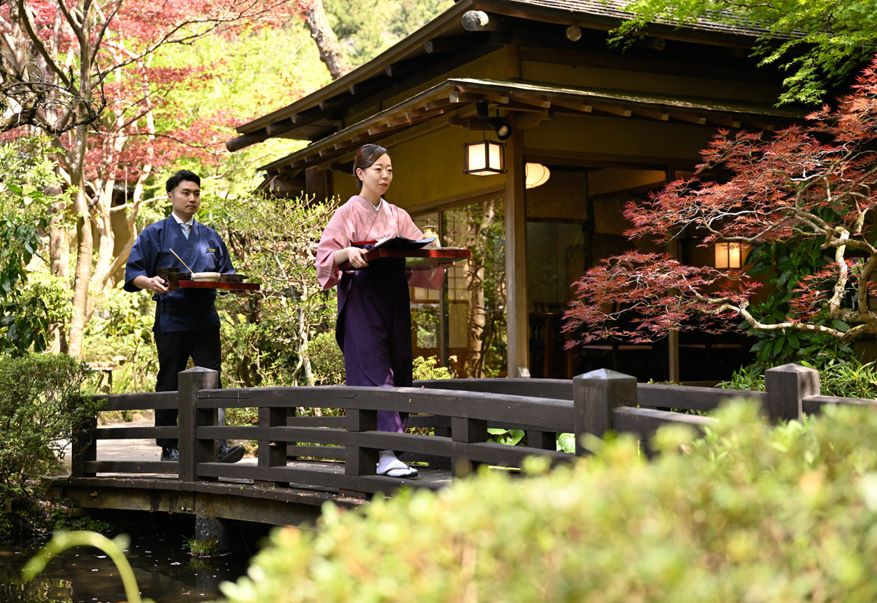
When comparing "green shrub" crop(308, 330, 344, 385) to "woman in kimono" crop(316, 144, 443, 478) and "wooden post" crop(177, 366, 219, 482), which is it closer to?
"wooden post" crop(177, 366, 219, 482)

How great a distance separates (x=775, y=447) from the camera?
1.92 m

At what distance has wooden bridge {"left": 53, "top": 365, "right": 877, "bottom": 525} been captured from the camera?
13.2 feet

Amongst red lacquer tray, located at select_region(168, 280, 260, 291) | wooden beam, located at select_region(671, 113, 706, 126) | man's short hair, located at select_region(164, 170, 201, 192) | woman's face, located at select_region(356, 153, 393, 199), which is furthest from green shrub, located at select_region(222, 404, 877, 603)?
wooden beam, located at select_region(671, 113, 706, 126)

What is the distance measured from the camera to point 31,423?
671 cm

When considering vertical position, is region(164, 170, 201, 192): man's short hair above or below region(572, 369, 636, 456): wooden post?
above

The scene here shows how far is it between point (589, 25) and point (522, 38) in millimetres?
583

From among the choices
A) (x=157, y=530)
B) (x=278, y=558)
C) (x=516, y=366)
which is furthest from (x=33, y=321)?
(x=278, y=558)

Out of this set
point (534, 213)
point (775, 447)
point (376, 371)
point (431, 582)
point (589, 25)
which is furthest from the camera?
point (534, 213)

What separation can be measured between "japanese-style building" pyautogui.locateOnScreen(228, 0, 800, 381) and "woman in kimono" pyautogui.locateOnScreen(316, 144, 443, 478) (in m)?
3.26

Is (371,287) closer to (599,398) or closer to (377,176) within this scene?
(377,176)

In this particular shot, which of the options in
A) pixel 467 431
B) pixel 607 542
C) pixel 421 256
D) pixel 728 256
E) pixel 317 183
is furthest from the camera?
pixel 317 183

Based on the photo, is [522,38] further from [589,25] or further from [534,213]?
[534,213]

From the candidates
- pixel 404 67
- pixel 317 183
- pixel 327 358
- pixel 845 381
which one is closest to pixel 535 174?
pixel 404 67

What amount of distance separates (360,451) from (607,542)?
12.9ft
